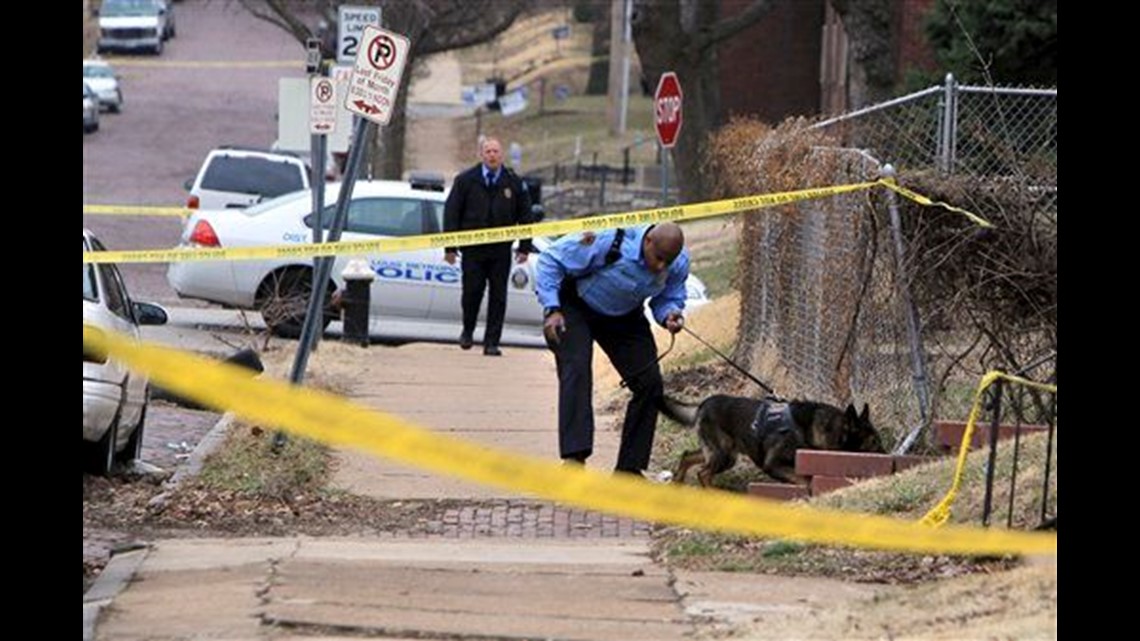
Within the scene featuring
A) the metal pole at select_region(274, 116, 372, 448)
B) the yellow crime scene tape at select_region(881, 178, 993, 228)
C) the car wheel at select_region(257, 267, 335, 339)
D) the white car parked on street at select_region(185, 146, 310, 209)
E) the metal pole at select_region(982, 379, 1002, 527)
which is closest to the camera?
the metal pole at select_region(982, 379, 1002, 527)

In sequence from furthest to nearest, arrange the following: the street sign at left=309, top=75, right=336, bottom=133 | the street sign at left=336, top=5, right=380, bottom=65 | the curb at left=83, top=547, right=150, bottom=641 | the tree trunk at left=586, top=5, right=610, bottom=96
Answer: the tree trunk at left=586, top=5, right=610, bottom=96
the street sign at left=336, top=5, right=380, bottom=65
the street sign at left=309, top=75, right=336, bottom=133
the curb at left=83, top=547, right=150, bottom=641

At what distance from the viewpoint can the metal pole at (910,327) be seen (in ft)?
38.0

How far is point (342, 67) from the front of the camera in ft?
59.0

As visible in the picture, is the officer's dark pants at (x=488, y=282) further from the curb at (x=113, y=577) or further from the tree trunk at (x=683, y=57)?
the tree trunk at (x=683, y=57)

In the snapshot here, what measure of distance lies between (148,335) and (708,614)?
1366cm

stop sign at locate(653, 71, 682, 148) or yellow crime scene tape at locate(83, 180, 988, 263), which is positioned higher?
stop sign at locate(653, 71, 682, 148)

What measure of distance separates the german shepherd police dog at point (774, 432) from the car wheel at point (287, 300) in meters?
7.99

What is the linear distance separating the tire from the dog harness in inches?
124

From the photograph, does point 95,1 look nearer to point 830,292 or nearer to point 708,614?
point 830,292

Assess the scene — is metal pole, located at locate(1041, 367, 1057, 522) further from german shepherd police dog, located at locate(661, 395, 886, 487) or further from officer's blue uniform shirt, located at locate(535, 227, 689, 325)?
officer's blue uniform shirt, located at locate(535, 227, 689, 325)

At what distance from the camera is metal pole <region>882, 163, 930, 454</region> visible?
11578mm


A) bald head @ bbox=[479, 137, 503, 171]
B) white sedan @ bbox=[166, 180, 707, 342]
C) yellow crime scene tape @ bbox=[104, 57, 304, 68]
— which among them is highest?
yellow crime scene tape @ bbox=[104, 57, 304, 68]

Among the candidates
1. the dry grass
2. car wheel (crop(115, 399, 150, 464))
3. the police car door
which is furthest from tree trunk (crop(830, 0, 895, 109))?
the dry grass

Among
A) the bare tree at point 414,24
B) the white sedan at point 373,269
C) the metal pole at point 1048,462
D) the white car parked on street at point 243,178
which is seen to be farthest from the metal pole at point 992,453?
the bare tree at point 414,24
